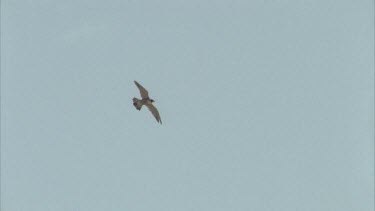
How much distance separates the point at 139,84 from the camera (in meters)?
89.9

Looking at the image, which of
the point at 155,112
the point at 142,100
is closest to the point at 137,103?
the point at 142,100

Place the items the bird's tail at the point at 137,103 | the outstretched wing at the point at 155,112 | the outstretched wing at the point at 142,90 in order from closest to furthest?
the outstretched wing at the point at 142,90, the bird's tail at the point at 137,103, the outstretched wing at the point at 155,112

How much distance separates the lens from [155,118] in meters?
93.9

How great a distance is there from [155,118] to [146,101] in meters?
3.59

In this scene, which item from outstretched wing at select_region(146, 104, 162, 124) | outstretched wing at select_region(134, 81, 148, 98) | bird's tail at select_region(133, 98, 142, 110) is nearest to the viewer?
outstretched wing at select_region(134, 81, 148, 98)

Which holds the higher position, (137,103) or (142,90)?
(142,90)

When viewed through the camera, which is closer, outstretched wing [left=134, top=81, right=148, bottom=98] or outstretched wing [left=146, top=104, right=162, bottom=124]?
outstretched wing [left=134, top=81, right=148, bottom=98]

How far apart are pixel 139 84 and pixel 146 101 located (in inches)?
82.8

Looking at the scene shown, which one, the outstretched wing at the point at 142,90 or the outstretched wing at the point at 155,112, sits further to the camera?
the outstretched wing at the point at 155,112

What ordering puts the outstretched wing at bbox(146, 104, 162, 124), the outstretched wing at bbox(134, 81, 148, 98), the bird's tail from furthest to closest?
the outstretched wing at bbox(146, 104, 162, 124) < the bird's tail < the outstretched wing at bbox(134, 81, 148, 98)

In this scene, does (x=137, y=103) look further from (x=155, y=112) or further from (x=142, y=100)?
Answer: (x=155, y=112)

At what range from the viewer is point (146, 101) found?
298 feet

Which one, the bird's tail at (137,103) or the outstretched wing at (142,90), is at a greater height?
the outstretched wing at (142,90)

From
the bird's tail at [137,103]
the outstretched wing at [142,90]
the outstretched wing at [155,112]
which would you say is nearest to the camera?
the outstretched wing at [142,90]
